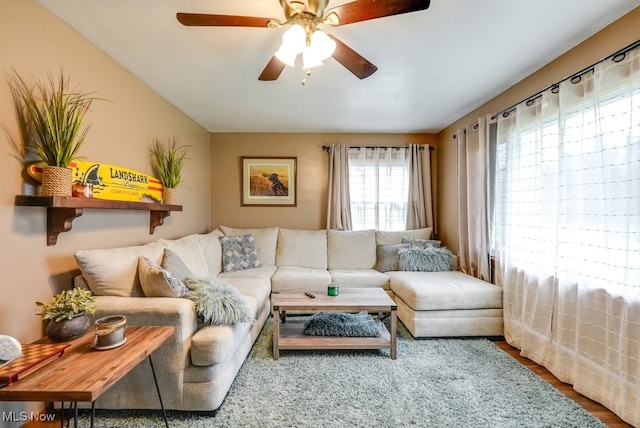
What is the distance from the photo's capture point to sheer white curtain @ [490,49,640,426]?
1744mm

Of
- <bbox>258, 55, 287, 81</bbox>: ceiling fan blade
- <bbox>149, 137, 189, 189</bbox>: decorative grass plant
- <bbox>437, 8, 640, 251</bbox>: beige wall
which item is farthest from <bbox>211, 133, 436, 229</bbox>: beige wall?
<bbox>258, 55, 287, 81</bbox>: ceiling fan blade

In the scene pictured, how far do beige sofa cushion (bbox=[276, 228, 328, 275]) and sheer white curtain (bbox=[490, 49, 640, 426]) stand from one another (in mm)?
2170

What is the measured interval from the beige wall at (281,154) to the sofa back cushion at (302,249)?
40 centimetres

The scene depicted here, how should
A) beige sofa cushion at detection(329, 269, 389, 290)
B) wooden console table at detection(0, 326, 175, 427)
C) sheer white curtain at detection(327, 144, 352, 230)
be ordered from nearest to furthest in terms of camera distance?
1. wooden console table at detection(0, 326, 175, 427)
2. beige sofa cushion at detection(329, 269, 389, 290)
3. sheer white curtain at detection(327, 144, 352, 230)

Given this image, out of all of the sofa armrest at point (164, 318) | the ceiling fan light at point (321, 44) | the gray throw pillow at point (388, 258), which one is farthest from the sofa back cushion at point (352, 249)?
the ceiling fan light at point (321, 44)

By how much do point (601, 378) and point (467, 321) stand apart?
1.03 meters

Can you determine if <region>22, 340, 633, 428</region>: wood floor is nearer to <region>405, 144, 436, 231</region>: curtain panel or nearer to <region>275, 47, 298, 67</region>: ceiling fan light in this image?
<region>405, 144, 436, 231</region>: curtain panel

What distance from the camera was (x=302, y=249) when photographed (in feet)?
13.4

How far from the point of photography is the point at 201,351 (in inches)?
69.6

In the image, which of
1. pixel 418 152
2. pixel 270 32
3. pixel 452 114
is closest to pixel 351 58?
pixel 270 32

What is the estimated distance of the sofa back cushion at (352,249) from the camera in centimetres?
405

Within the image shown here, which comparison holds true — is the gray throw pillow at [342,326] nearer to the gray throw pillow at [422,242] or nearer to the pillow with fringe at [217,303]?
the pillow with fringe at [217,303]

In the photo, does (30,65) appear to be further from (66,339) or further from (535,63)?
(535,63)

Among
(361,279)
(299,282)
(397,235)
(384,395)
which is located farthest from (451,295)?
(299,282)
